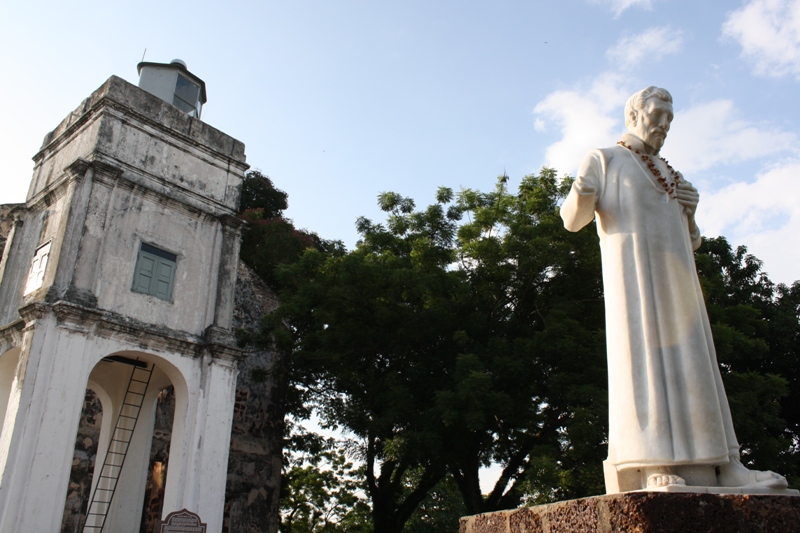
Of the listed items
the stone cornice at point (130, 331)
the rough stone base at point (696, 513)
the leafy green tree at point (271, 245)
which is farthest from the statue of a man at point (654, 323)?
the leafy green tree at point (271, 245)

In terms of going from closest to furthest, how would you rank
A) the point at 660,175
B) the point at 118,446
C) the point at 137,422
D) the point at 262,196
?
the point at 660,175 < the point at 118,446 < the point at 137,422 < the point at 262,196

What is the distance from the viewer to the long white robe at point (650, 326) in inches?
117

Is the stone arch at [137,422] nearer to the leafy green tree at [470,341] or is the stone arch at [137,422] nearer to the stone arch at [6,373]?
the stone arch at [6,373]

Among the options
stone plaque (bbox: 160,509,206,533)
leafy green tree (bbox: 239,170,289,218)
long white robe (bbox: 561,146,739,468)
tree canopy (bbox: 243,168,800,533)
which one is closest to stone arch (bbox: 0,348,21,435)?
stone plaque (bbox: 160,509,206,533)

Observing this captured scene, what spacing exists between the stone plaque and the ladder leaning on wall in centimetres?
206

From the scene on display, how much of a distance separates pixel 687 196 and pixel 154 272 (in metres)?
9.17

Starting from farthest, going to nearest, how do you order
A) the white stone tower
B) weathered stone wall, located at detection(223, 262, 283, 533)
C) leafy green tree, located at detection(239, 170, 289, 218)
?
1. leafy green tree, located at detection(239, 170, 289, 218)
2. weathered stone wall, located at detection(223, 262, 283, 533)
3. the white stone tower

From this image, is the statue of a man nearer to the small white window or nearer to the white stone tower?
the white stone tower

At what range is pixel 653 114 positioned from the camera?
376 centimetres

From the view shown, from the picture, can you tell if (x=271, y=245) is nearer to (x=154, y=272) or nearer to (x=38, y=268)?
(x=154, y=272)

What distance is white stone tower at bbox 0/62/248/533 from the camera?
9.20 metres

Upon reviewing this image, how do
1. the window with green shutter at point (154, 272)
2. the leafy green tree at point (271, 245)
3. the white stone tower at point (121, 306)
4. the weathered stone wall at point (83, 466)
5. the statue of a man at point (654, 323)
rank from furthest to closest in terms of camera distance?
the leafy green tree at point (271, 245)
the weathered stone wall at point (83, 466)
the window with green shutter at point (154, 272)
the white stone tower at point (121, 306)
the statue of a man at point (654, 323)

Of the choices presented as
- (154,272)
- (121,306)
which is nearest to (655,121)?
(121,306)

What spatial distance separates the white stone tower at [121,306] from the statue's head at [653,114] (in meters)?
8.33
